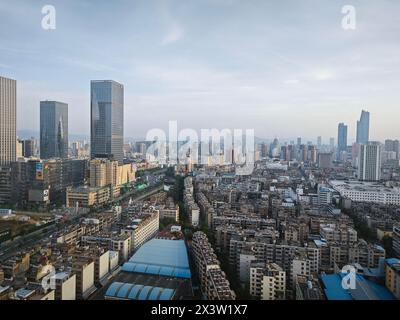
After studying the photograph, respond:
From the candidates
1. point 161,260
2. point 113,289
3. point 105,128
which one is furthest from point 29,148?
point 113,289

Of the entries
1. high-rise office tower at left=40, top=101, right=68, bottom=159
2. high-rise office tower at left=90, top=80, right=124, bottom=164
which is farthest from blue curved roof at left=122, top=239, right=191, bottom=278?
high-rise office tower at left=40, top=101, right=68, bottom=159

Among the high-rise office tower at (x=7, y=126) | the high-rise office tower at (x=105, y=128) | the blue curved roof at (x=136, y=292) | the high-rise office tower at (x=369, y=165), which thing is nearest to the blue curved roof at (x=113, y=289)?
the blue curved roof at (x=136, y=292)

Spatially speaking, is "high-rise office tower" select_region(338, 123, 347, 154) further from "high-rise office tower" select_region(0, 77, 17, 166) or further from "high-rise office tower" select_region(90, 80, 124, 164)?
"high-rise office tower" select_region(0, 77, 17, 166)

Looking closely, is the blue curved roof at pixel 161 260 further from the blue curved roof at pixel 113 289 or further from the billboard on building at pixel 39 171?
the billboard on building at pixel 39 171

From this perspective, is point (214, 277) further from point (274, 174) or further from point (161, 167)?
point (161, 167)

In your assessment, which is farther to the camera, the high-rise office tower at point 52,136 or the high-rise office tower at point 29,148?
the high-rise office tower at point 29,148
